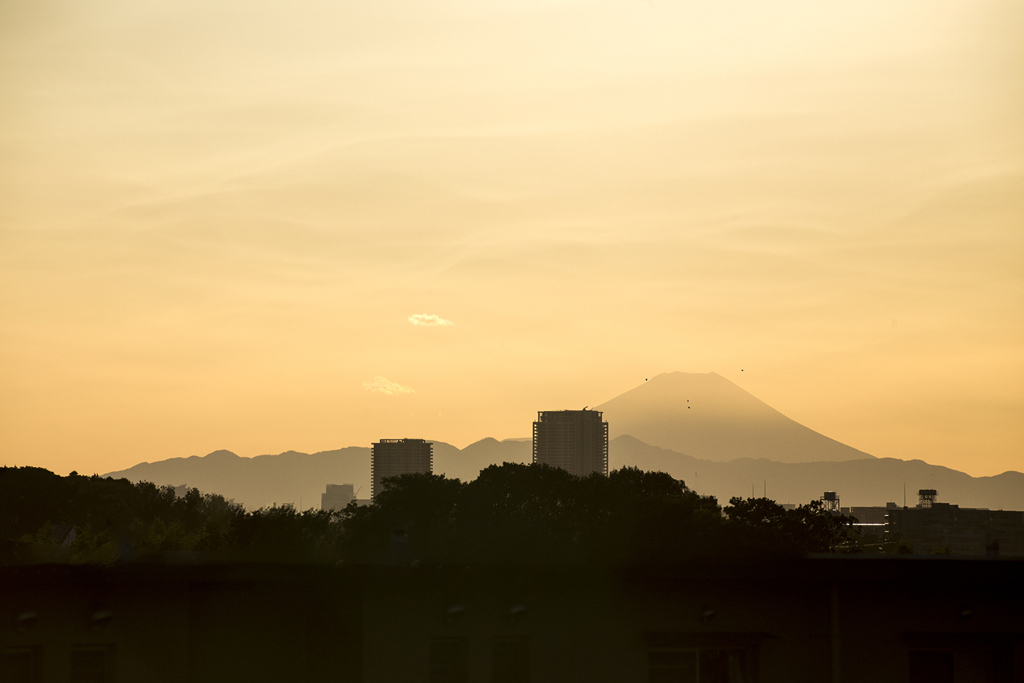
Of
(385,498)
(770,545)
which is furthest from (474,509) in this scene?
(770,545)

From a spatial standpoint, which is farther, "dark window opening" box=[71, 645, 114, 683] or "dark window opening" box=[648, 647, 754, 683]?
"dark window opening" box=[648, 647, 754, 683]

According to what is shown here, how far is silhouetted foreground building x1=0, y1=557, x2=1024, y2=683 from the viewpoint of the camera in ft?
61.1

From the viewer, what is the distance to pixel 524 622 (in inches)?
748

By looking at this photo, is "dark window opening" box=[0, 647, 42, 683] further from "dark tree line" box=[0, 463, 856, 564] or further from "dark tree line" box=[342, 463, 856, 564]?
"dark tree line" box=[342, 463, 856, 564]

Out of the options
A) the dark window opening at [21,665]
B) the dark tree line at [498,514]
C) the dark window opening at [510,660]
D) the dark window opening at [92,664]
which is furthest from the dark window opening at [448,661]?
the dark tree line at [498,514]

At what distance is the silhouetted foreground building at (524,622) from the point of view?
1862 centimetres

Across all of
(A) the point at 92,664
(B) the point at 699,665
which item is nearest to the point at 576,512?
(B) the point at 699,665

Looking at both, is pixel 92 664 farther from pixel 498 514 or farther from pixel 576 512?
pixel 576 512

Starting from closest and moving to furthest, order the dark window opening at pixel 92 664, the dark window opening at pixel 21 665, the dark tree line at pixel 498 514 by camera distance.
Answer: the dark window opening at pixel 21 665
the dark window opening at pixel 92 664
the dark tree line at pixel 498 514

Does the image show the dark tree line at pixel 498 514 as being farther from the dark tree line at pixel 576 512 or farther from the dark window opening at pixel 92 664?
the dark window opening at pixel 92 664

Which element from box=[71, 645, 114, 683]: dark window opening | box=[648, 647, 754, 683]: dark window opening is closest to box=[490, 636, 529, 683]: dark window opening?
box=[648, 647, 754, 683]: dark window opening

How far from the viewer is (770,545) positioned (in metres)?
20.9

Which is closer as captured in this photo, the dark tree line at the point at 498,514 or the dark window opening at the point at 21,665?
the dark window opening at the point at 21,665

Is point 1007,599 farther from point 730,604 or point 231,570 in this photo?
point 231,570
